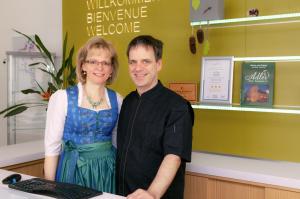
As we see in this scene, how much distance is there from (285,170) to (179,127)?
0.83 meters

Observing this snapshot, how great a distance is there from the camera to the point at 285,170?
225 centimetres

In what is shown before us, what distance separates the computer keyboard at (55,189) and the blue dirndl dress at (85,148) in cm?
31

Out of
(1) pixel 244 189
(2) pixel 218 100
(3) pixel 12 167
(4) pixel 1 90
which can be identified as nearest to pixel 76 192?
(1) pixel 244 189

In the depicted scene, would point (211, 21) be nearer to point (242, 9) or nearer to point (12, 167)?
point (242, 9)

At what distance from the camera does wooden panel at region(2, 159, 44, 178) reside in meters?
2.68

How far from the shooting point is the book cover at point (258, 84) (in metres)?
2.56

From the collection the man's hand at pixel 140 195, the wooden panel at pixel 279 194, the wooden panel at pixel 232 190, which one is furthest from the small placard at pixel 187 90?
the man's hand at pixel 140 195

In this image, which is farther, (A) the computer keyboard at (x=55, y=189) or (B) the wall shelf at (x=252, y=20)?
(B) the wall shelf at (x=252, y=20)

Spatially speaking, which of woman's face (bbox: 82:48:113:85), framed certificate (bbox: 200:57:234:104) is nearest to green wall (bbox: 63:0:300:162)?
framed certificate (bbox: 200:57:234:104)

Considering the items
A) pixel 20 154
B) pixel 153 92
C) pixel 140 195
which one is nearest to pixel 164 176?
pixel 140 195

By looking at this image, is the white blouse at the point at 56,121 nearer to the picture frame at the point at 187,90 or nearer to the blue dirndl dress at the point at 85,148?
the blue dirndl dress at the point at 85,148

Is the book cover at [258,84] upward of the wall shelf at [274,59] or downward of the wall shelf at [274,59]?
downward

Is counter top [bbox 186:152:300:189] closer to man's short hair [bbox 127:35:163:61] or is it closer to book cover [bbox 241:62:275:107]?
book cover [bbox 241:62:275:107]

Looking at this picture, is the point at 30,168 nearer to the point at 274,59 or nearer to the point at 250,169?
the point at 250,169
